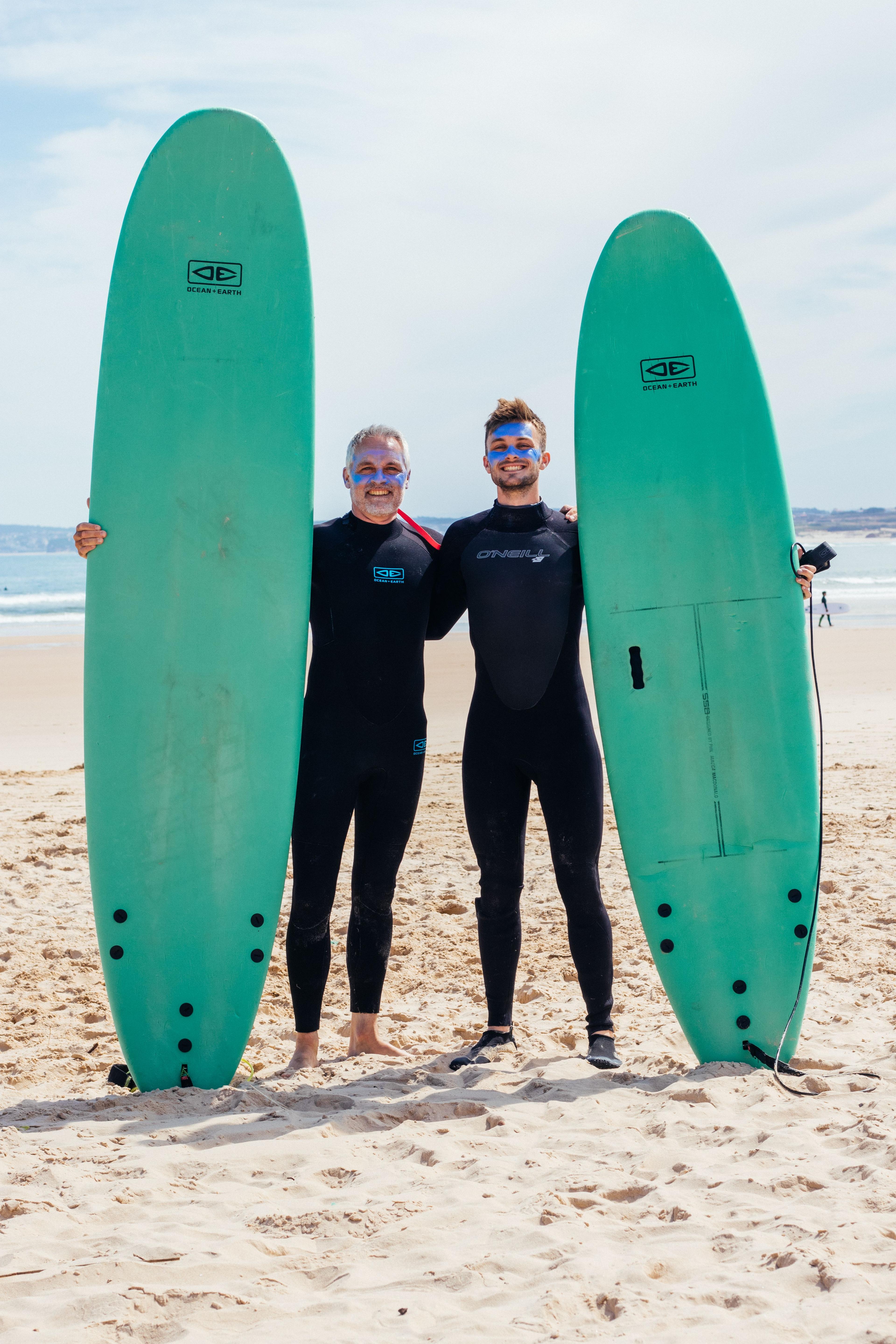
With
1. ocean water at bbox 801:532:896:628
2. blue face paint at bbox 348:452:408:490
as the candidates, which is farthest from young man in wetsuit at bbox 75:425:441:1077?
ocean water at bbox 801:532:896:628

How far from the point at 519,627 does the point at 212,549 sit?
884 mm

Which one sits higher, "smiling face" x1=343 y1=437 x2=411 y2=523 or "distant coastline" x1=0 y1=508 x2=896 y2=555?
"distant coastline" x1=0 y1=508 x2=896 y2=555

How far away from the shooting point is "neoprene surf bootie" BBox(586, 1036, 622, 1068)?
2.85 meters

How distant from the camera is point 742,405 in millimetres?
3074

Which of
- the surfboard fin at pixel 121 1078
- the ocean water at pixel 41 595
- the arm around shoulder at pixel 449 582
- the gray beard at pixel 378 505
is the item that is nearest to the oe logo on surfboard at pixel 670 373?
the arm around shoulder at pixel 449 582

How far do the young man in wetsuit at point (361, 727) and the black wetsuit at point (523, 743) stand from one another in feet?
0.53

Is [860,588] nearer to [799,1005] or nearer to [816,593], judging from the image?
[816,593]

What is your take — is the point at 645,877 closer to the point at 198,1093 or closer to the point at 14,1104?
the point at 198,1093

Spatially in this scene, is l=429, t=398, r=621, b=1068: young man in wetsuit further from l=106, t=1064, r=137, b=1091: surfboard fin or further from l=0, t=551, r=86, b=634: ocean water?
l=0, t=551, r=86, b=634: ocean water

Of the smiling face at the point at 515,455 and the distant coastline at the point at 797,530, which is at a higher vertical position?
the distant coastline at the point at 797,530

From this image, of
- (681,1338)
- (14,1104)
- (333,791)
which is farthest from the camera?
(333,791)

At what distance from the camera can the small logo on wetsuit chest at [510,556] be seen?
9.54 feet

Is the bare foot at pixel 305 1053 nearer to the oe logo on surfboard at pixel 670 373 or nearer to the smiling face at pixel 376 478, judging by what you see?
the smiling face at pixel 376 478

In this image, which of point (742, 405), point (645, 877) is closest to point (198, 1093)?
point (645, 877)
